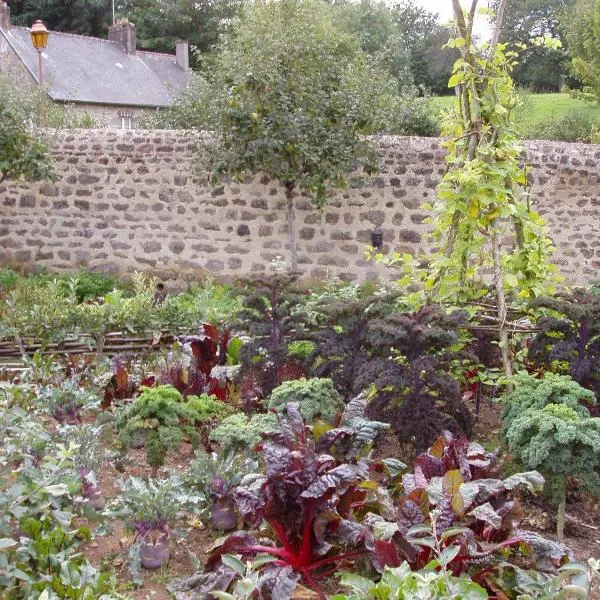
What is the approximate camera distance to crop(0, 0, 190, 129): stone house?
23500mm

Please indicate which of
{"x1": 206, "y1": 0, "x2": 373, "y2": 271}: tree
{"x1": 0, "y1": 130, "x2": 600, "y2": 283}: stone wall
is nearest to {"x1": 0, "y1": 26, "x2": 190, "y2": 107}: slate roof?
{"x1": 0, "y1": 130, "x2": 600, "y2": 283}: stone wall

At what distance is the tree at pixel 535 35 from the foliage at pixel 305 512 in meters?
28.8

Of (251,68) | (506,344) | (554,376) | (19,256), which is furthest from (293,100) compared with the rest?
(554,376)

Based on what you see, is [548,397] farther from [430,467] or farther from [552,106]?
[552,106]

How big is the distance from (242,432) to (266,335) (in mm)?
1118

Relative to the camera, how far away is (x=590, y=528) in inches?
146

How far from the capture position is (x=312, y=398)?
400 centimetres

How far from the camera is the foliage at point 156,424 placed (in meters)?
3.80

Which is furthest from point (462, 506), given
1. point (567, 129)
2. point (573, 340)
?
point (567, 129)

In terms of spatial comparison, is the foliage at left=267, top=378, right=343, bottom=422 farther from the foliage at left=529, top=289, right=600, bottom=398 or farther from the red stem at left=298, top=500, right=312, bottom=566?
the foliage at left=529, top=289, right=600, bottom=398

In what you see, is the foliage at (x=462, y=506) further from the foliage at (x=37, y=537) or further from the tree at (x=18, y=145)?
the tree at (x=18, y=145)

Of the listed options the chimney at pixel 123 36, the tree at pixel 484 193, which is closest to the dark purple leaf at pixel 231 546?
the tree at pixel 484 193

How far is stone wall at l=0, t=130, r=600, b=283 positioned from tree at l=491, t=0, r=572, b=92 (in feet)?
71.5

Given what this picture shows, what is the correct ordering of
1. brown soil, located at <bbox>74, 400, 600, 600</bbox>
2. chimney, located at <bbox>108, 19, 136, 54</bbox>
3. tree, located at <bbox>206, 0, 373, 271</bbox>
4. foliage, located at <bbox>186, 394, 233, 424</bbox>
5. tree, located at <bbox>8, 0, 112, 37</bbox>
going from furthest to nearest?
tree, located at <bbox>8, 0, 112, 37</bbox>
chimney, located at <bbox>108, 19, 136, 54</bbox>
tree, located at <bbox>206, 0, 373, 271</bbox>
foliage, located at <bbox>186, 394, 233, 424</bbox>
brown soil, located at <bbox>74, 400, 600, 600</bbox>
